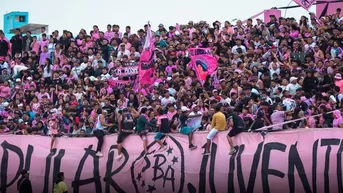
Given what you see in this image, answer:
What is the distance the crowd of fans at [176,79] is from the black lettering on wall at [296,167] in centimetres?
96

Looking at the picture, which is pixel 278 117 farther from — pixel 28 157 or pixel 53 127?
pixel 28 157

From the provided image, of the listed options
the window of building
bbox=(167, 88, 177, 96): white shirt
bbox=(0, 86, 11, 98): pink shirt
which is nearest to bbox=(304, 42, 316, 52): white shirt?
bbox=(167, 88, 177, 96): white shirt

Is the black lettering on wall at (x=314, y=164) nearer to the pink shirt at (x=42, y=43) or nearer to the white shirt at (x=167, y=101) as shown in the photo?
the white shirt at (x=167, y=101)

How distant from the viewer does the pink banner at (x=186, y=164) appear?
2216 cm

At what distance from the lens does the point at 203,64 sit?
90.3ft

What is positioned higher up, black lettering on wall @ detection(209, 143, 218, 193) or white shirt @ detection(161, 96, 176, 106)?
white shirt @ detection(161, 96, 176, 106)

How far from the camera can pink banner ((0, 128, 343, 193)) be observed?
72.7 feet

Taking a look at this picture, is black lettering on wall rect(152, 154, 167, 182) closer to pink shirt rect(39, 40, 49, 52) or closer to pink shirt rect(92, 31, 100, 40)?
pink shirt rect(92, 31, 100, 40)

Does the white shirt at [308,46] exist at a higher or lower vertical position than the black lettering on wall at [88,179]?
higher

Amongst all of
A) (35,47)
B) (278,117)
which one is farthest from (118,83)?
(278,117)

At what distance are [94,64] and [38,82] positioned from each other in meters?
1.98

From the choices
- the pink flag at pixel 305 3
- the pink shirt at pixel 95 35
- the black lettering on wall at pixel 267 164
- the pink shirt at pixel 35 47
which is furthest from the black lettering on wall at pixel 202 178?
the pink shirt at pixel 35 47

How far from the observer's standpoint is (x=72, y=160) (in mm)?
25344

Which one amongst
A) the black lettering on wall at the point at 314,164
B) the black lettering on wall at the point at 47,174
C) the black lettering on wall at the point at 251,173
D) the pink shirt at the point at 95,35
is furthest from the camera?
the pink shirt at the point at 95,35
